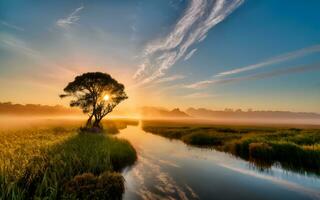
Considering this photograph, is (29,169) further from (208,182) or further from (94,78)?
(94,78)

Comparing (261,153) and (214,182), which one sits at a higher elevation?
(261,153)

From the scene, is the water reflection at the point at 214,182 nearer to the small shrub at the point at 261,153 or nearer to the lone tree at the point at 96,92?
the small shrub at the point at 261,153

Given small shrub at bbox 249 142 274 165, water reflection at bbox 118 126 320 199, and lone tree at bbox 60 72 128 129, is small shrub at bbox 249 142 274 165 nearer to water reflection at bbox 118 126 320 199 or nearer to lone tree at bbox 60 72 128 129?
water reflection at bbox 118 126 320 199

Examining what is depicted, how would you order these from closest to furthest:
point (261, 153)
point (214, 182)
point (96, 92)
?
point (214, 182) → point (261, 153) → point (96, 92)

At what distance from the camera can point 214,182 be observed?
52.6 ft

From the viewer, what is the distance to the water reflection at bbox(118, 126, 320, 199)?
13.3 meters

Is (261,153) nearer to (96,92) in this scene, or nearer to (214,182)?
(214,182)

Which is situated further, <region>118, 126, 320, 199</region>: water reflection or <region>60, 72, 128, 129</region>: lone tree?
<region>60, 72, 128, 129</region>: lone tree

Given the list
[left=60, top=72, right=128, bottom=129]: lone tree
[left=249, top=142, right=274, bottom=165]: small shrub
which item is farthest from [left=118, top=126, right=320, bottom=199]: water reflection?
[left=60, top=72, right=128, bottom=129]: lone tree

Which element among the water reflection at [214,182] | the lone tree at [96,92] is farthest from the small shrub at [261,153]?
the lone tree at [96,92]

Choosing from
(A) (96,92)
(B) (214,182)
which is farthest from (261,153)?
(A) (96,92)

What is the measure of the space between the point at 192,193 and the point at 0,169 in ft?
39.5

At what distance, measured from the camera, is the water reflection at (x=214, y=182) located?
1331 cm

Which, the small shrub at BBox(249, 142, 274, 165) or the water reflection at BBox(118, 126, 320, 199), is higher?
the small shrub at BBox(249, 142, 274, 165)
